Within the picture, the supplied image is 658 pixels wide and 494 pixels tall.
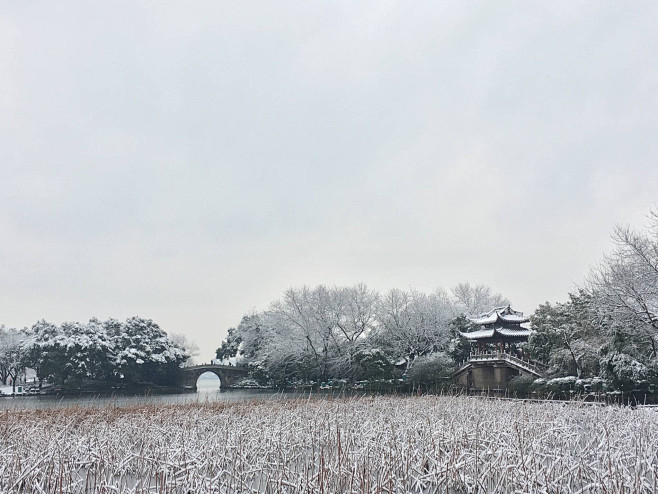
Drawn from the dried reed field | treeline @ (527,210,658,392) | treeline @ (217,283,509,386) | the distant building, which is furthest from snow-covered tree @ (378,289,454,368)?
the dried reed field

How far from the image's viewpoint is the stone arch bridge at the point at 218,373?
38.9 meters

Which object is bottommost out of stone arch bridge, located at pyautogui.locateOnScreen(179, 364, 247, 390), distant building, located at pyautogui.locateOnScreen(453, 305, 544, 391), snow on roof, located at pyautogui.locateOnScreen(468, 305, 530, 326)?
stone arch bridge, located at pyautogui.locateOnScreen(179, 364, 247, 390)

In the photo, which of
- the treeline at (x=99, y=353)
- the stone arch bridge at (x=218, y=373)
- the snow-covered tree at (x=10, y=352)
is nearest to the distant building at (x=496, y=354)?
the stone arch bridge at (x=218, y=373)

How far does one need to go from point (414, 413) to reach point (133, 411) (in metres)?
5.46

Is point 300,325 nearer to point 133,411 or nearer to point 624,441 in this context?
point 133,411

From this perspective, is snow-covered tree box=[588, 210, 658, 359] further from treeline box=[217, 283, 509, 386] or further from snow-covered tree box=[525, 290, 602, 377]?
treeline box=[217, 283, 509, 386]

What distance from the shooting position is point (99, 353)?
31.6 m

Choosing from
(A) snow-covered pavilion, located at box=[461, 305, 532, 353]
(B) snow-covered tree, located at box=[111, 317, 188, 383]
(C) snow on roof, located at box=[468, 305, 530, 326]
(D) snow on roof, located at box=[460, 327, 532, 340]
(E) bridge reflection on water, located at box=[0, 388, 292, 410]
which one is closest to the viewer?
(E) bridge reflection on water, located at box=[0, 388, 292, 410]

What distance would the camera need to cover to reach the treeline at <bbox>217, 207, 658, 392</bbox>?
16109mm

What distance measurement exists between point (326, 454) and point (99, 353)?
29612 mm

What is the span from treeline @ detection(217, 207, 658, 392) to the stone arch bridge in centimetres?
105

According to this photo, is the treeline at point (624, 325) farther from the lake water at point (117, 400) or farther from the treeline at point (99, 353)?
the treeline at point (99, 353)

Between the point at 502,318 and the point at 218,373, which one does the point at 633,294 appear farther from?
the point at 218,373

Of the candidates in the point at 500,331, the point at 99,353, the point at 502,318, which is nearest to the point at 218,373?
the point at 99,353
